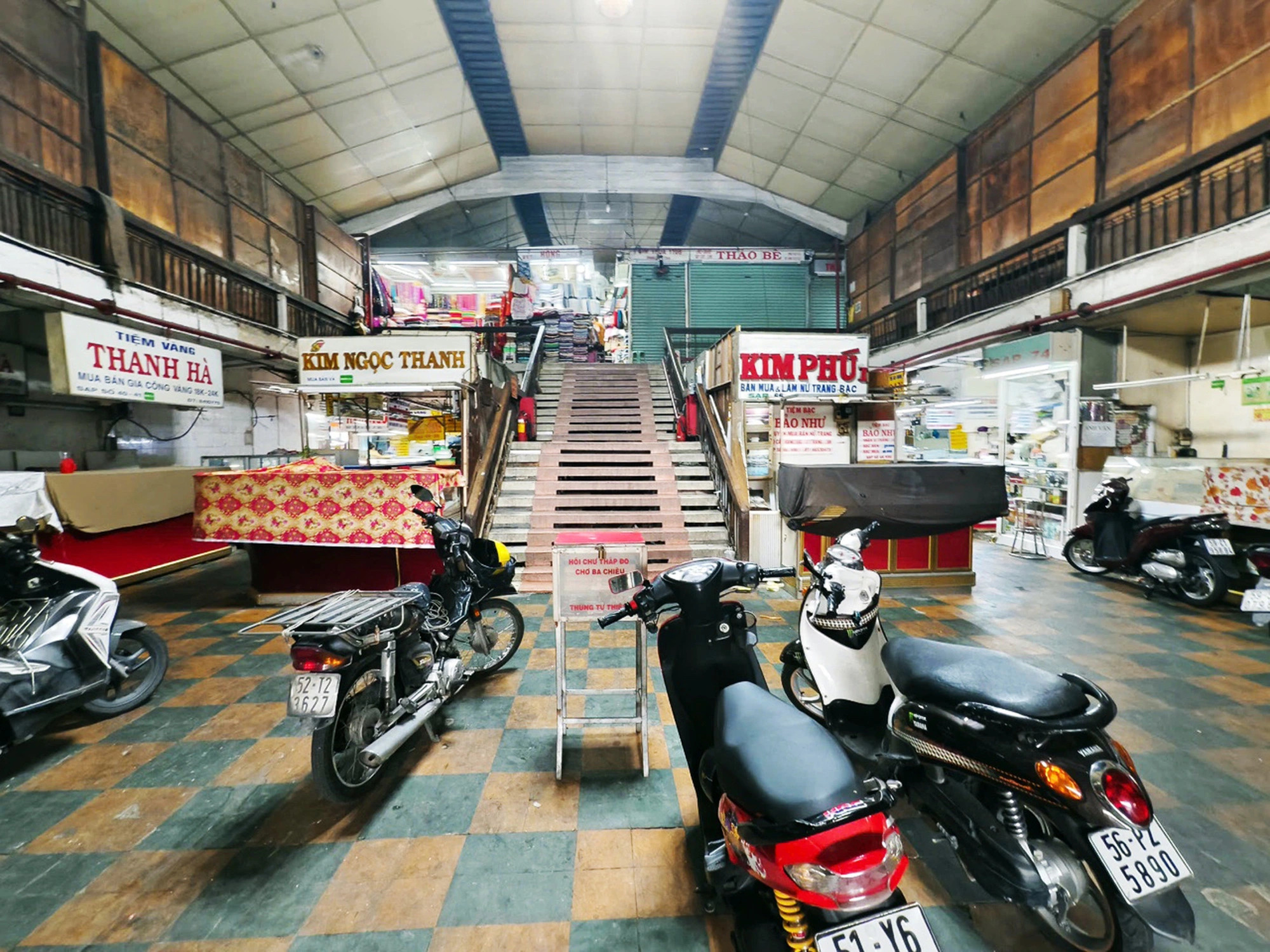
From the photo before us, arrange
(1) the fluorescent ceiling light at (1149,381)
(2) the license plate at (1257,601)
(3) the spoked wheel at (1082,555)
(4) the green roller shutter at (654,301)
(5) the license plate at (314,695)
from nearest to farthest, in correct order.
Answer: (5) the license plate at (314,695) < (2) the license plate at (1257,601) < (1) the fluorescent ceiling light at (1149,381) < (3) the spoked wheel at (1082,555) < (4) the green roller shutter at (654,301)

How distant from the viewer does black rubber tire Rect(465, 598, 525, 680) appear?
3.61 metres

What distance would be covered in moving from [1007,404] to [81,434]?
13.7 metres

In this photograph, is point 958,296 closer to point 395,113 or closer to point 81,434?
point 395,113

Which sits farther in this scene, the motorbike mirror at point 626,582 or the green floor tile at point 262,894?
the motorbike mirror at point 626,582

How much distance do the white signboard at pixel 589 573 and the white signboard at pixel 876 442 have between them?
228 inches

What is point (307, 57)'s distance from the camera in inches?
302

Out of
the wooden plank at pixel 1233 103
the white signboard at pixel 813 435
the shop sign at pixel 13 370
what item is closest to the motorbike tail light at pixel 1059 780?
the white signboard at pixel 813 435

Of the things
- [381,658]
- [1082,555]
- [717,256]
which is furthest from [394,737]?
[717,256]

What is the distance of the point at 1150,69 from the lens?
6.21 meters

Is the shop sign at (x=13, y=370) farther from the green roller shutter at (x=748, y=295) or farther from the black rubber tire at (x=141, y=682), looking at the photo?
the green roller shutter at (x=748, y=295)

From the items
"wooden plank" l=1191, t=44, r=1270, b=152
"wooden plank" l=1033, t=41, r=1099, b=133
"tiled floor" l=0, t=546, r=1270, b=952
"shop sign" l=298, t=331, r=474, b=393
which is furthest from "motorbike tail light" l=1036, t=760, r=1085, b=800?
"wooden plank" l=1033, t=41, r=1099, b=133

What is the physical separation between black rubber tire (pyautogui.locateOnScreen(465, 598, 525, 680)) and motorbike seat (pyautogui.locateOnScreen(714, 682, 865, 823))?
2461 millimetres

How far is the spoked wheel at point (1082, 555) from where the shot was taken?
6332 mm

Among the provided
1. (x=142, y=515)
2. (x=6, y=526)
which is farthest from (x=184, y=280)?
(x=6, y=526)
